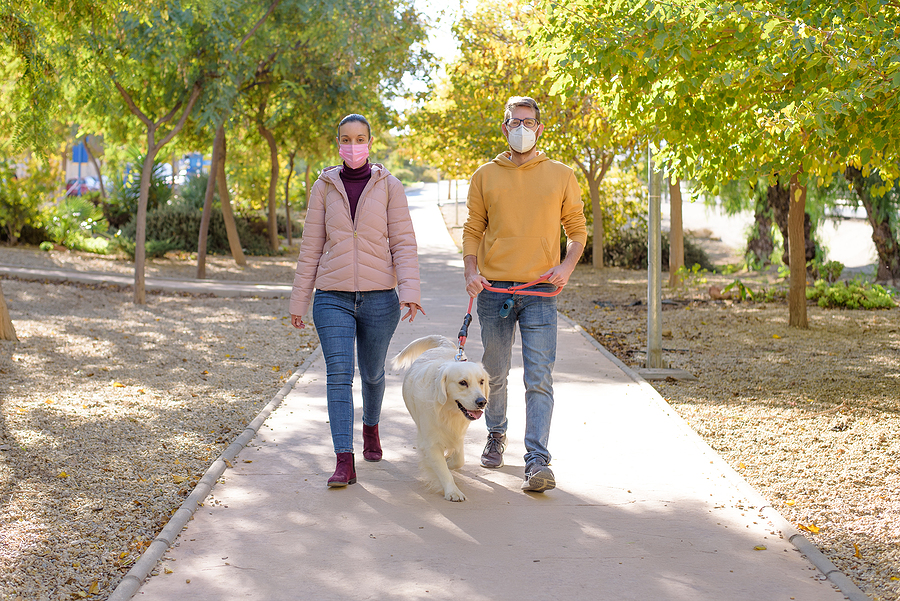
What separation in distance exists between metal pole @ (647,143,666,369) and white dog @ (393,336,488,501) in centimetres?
376

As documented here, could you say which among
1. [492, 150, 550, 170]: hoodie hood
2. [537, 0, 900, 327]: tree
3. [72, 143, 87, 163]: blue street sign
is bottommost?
[492, 150, 550, 170]: hoodie hood

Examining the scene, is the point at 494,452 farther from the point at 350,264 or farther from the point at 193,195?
the point at 193,195

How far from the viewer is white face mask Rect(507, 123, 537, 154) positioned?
15.2 ft

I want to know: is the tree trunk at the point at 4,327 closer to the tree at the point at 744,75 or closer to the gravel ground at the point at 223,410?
the gravel ground at the point at 223,410

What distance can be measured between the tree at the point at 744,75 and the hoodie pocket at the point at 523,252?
1.71m


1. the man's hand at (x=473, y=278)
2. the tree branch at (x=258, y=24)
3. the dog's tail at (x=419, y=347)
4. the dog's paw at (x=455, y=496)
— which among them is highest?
the tree branch at (x=258, y=24)

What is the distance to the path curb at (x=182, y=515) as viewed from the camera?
11.7 ft

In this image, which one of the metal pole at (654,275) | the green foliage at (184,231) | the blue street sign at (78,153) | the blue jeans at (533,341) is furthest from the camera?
the blue street sign at (78,153)

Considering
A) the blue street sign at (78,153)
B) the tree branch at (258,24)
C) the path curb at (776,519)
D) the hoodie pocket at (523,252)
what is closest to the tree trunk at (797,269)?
the path curb at (776,519)

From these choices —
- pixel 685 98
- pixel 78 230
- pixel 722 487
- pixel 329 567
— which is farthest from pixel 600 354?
pixel 78 230

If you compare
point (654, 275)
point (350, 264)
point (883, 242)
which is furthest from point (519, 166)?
point (883, 242)

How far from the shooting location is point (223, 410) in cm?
681

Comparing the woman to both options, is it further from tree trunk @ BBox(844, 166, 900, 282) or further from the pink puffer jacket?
tree trunk @ BBox(844, 166, 900, 282)

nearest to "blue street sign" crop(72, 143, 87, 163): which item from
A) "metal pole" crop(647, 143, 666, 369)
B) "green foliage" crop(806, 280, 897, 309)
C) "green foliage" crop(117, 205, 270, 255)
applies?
"green foliage" crop(117, 205, 270, 255)
